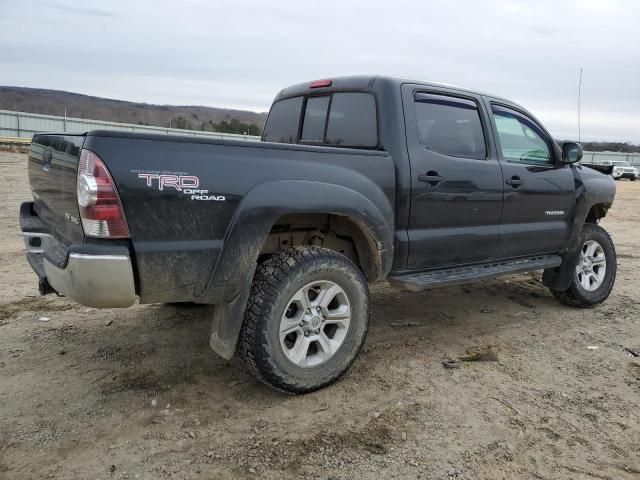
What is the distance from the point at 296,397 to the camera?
3270mm

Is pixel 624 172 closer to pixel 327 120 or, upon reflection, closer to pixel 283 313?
pixel 327 120

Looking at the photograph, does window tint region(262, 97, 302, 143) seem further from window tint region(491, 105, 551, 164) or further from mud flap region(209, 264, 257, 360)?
mud flap region(209, 264, 257, 360)

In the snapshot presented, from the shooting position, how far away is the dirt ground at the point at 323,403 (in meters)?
2.63

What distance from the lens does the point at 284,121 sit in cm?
468

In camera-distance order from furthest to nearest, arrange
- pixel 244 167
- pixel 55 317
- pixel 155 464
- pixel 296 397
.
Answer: pixel 55 317 → pixel 296 397 → pixel 244 167 → pixel 155 464

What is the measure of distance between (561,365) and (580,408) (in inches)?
27.3

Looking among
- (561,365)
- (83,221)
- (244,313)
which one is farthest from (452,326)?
(83,221)

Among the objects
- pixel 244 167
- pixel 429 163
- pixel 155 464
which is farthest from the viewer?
pixel 429 163

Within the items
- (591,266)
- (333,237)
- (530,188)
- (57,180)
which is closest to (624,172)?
(591,266)

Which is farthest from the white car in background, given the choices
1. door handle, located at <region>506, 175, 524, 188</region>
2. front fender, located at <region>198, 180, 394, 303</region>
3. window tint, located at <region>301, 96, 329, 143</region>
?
front fender, located at <region>198, 180, 394, 303</region>

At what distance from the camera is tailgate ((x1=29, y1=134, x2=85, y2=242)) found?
274 centimetres

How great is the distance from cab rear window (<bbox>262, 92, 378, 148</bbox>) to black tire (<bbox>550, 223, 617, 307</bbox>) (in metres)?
2.71

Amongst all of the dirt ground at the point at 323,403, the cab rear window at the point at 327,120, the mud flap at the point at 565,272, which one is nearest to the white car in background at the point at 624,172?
the mud flap at the point at 565,272

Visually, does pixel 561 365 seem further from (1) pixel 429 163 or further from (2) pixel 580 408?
(1) pixel 429 163
